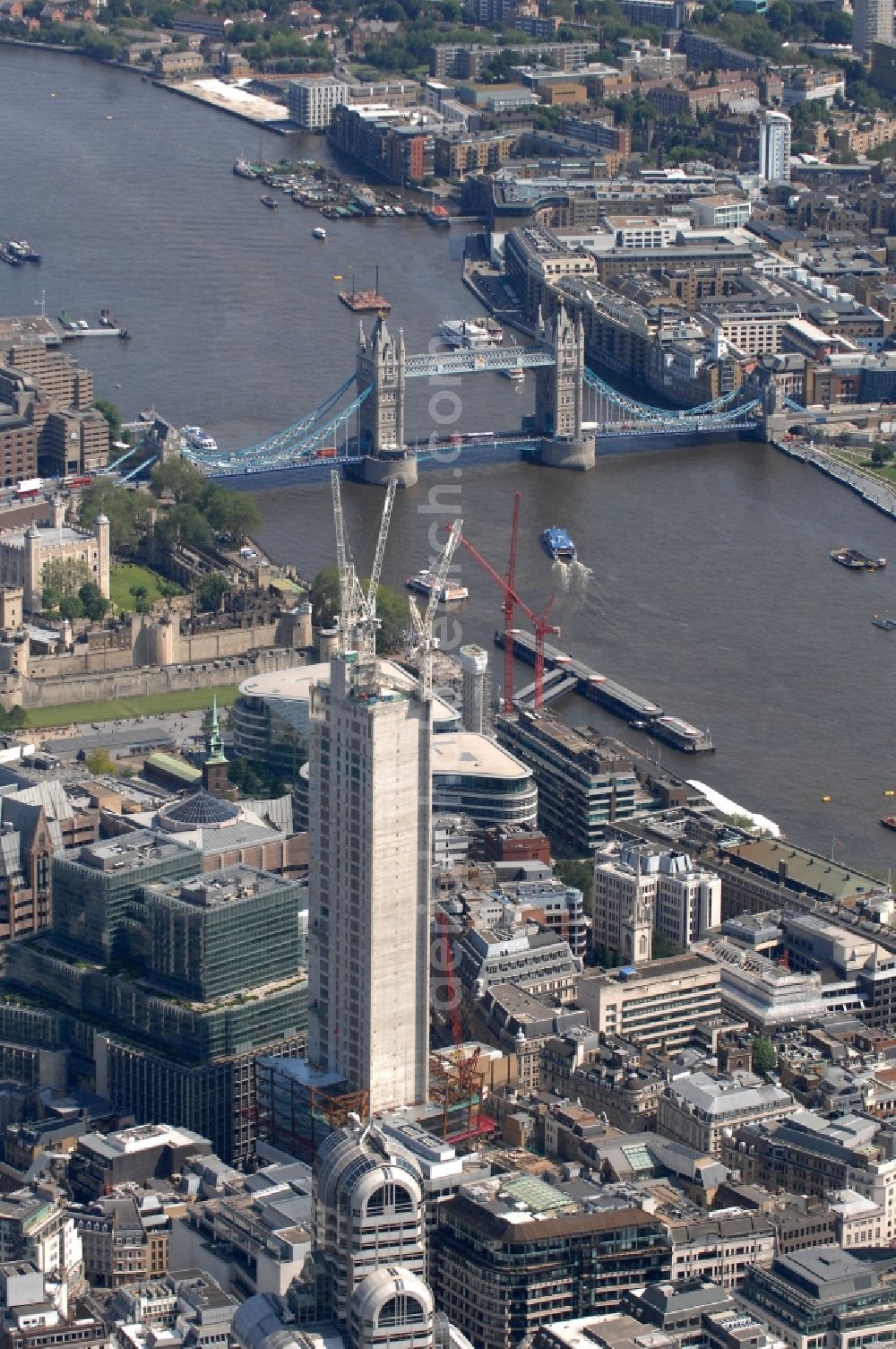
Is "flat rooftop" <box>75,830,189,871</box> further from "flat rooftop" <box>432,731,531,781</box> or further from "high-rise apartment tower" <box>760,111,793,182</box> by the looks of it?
"high-rise apartment tower" <box>760,111,793,182</box>

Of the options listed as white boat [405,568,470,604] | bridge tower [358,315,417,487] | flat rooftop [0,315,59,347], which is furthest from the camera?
flat rooftop [0,315,59,347]

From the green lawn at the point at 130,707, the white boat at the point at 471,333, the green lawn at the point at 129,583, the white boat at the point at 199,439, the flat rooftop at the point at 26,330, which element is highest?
the flat rooftop at the point at 26,330

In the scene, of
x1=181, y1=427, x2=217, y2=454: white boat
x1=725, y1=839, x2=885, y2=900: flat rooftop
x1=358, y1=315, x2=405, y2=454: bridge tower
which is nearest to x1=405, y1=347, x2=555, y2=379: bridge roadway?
x1=358, y1=315, x2=405, y2=454: bridge tower

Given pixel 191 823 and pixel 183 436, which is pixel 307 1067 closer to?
pixel 191 823

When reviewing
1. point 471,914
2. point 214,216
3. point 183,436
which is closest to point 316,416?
point 183,436

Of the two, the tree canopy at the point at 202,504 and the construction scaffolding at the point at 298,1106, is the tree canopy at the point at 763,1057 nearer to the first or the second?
the construction scaffolding at the point at 298,1106

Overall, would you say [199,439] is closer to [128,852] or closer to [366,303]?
[366,303]

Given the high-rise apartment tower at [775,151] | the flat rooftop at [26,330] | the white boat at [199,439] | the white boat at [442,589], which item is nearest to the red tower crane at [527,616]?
the white boat at [442,589]
